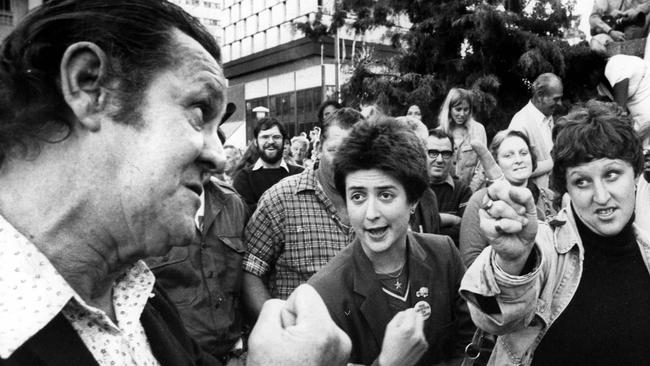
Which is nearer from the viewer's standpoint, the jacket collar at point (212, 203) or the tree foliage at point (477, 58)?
the jacket collar at point (212, 203)

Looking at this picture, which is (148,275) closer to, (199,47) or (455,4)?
(199,47)

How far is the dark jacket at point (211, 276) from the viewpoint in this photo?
3.07 metres

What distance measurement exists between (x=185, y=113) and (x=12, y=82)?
33 cm

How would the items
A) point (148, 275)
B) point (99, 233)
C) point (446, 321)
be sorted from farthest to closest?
point (446, 321)
point (148, 275)
point (99, 233)

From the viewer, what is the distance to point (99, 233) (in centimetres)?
125

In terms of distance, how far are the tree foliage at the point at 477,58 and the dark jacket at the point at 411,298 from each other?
8613mm

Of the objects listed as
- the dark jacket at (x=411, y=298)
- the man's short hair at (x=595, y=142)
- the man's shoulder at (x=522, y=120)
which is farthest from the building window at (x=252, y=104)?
the man's short hair at (x=595, y=142)

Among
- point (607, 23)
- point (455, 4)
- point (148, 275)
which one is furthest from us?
point (455, 4)

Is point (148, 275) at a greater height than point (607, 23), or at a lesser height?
lesser

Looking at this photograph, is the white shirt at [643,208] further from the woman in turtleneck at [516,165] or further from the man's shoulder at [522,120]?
the man's shoulder at [522,120]

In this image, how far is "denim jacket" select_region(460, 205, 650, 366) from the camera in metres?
2.16

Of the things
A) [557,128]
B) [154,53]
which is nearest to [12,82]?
[154,53]

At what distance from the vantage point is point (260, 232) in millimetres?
3439

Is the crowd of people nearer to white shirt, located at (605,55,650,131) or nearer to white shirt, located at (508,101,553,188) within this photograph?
white shirt, located at (508,101,553,188)
